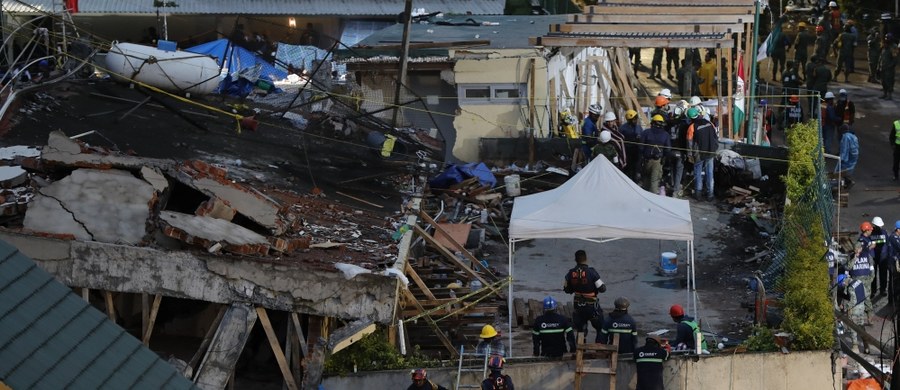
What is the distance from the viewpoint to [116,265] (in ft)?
55.5

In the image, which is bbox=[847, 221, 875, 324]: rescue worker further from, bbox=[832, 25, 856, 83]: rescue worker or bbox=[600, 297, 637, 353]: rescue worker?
bbox=[832, 25, 856, 83]: rescue worker

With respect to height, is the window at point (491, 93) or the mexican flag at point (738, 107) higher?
the window at point (491, 93)

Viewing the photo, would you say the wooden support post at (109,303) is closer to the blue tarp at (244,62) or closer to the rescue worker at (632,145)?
the rescue worker at (632,145)

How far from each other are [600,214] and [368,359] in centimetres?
376

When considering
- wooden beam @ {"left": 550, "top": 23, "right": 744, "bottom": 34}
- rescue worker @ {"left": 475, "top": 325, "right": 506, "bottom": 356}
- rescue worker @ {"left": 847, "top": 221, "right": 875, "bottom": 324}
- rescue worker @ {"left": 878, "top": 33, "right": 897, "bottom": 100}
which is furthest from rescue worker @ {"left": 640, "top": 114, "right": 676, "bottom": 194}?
rescue worker @ {"left": 878, "top": 33, "right": 897, "bottom": 100}

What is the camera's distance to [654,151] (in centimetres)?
2322

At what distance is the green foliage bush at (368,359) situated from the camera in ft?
56.1

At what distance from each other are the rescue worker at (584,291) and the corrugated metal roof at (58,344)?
8.46 m

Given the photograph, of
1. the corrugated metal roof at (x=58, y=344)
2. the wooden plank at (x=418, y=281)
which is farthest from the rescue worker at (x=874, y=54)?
the corrugated metal roof at (x=58, y=344)

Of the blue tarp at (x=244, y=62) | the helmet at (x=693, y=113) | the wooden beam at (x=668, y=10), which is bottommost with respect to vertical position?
the helmet at (x=693, y=113)

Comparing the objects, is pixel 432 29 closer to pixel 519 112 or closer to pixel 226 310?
pixel 519 112

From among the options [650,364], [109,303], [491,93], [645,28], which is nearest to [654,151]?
[645,28]

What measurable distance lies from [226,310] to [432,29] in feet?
47.1

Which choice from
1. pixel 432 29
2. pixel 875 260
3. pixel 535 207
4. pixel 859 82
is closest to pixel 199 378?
pixel 535 207
